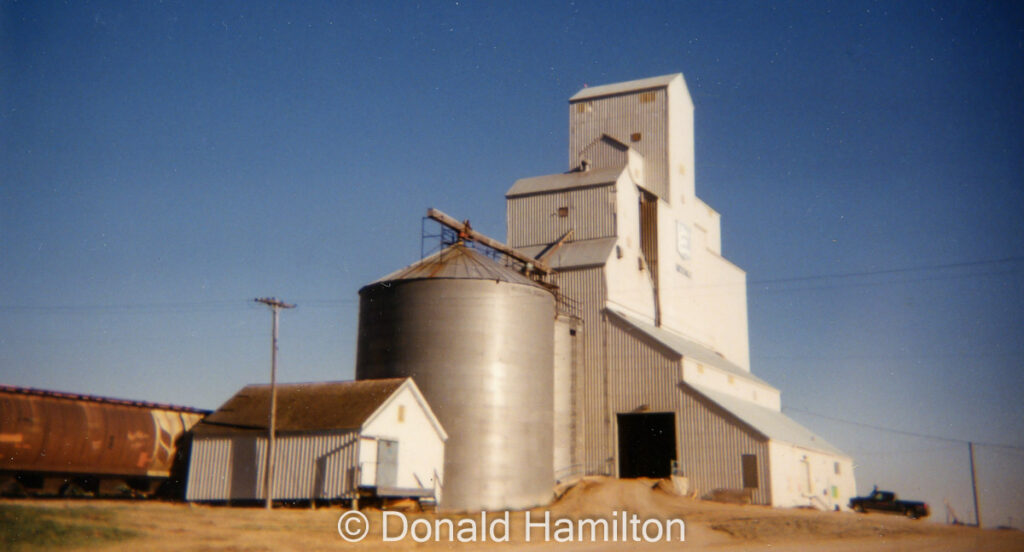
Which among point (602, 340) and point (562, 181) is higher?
point (562, 181)

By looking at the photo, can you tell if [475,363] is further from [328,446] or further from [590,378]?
[590,378]

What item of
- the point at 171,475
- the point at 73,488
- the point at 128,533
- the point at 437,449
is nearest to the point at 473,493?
the point at 437,449

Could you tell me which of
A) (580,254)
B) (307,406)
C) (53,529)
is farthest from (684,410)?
(53,529)

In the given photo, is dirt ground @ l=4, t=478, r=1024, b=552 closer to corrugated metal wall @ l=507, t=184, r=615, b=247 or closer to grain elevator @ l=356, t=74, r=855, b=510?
grain elevator @ l=356, t=74, r=855, b=510

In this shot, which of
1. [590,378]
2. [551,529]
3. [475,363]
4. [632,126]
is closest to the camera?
[551,529]

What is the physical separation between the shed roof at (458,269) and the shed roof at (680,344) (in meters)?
7.98

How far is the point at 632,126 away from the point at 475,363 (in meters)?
26.0

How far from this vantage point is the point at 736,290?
69.4 metres

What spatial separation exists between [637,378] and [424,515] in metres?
18.1

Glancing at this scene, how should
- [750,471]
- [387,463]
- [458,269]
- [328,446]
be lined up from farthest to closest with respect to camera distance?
[750,471] → [458,269] → [387,463] → [328,446]

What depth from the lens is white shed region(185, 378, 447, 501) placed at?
33906 millimetres

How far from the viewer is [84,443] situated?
32625mm

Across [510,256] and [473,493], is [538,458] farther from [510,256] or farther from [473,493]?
[510,256]

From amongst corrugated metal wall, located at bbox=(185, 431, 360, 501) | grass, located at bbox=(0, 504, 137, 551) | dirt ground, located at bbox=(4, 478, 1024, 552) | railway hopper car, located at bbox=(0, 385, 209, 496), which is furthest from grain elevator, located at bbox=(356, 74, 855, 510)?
grass, located at bbox=(0, 504, 137, 551)
